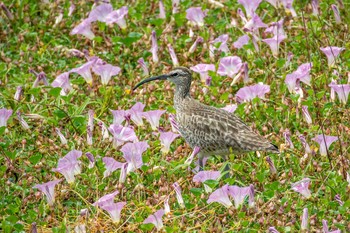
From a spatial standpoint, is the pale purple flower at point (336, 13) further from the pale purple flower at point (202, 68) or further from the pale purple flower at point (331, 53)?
the pale purple flower at point (202, 68)

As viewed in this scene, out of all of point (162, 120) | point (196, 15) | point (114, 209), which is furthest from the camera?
point (196, 15)

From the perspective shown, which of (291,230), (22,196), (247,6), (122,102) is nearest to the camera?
(291,230)

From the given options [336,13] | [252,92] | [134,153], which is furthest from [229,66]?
[134,153]

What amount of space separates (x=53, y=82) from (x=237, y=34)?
8.97ft

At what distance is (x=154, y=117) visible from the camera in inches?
416

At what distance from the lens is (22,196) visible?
9.80 m

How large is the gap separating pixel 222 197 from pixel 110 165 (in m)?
1.22

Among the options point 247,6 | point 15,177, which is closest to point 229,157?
point 15,177

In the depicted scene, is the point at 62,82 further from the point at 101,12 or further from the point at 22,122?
the point at 101,12

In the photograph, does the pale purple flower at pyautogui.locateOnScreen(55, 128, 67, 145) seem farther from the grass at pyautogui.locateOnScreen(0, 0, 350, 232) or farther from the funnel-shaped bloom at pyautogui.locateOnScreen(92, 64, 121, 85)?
the funnel-shaped bloom at pyautogui.locateOnScreen(92, 64, 121, 85)

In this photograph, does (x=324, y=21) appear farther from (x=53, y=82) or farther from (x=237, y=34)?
(x=53, y=82)

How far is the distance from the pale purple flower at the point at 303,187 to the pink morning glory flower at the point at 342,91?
1772 millimetres

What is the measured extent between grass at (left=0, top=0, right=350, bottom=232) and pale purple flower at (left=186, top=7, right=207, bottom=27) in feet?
0.48

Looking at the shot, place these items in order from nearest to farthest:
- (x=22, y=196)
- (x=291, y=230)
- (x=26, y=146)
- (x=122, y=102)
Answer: (x=291, y=230), (x=22, y=196), (x=26, y=146), (x=122, y=102)
